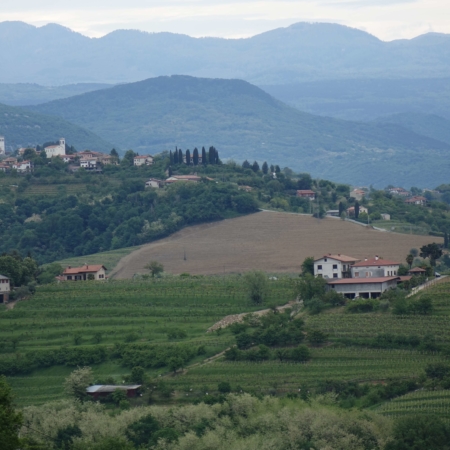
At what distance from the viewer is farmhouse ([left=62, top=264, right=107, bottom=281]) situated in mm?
87575

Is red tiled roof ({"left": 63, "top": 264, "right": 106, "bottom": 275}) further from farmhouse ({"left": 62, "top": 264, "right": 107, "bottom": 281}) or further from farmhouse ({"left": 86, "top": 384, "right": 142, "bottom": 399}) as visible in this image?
farmhouse ({"left": 86, "top": 384, "right": 142, "bottom": 399})

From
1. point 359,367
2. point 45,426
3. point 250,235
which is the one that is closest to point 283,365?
point 359,367

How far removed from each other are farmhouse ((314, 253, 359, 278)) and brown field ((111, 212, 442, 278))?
10.3 meters

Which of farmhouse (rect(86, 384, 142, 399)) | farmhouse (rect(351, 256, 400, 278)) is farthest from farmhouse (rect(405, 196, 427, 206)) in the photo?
farmhouse (rect(86, 384, 142, 399))

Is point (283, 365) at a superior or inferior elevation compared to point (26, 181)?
inferior

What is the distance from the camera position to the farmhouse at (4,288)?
258 feet

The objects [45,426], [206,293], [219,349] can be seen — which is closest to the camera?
[45,426]

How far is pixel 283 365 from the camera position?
6138cm

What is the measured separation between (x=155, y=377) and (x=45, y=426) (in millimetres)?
9589

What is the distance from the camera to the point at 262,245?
102938mm

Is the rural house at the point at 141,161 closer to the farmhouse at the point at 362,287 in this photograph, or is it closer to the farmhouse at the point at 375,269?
the farmhouse at the point at 375,269

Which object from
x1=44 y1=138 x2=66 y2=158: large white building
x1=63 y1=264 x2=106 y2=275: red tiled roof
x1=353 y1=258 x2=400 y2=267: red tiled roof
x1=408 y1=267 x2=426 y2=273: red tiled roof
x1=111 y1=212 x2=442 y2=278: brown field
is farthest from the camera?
x1=44 y1=138 x2=66 y2=158: large white building

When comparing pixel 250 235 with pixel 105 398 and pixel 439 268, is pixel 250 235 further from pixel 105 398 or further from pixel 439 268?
pixel 105 398

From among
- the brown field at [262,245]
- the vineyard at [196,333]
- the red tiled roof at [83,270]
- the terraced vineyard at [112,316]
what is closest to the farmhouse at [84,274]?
the red tiled roof at [83,270]
